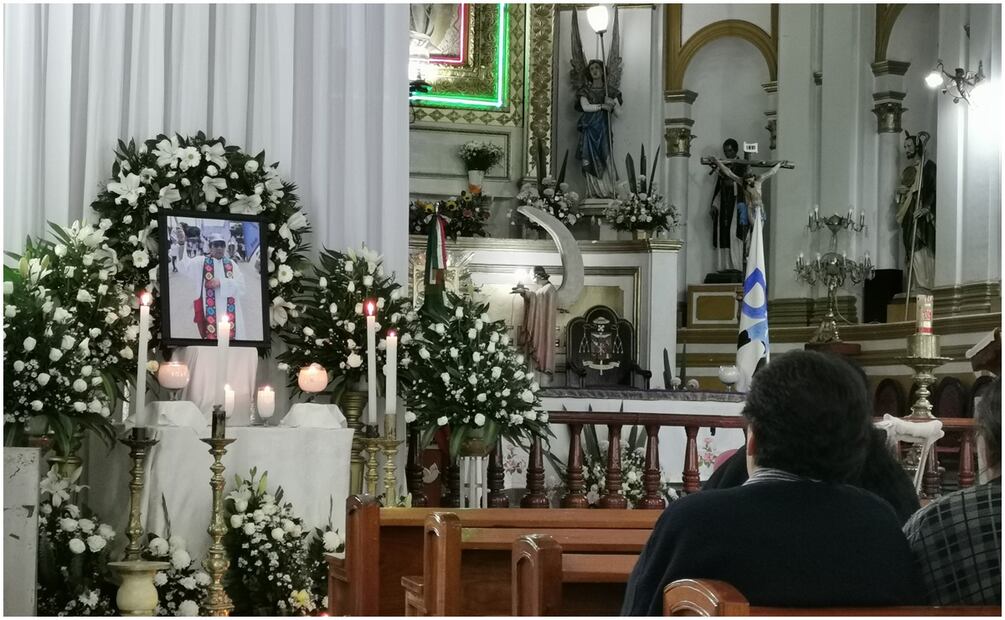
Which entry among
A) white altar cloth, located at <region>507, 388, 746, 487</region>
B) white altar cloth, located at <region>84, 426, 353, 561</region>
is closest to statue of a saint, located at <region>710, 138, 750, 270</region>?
white altar cloth, located at <region>507, 388, 746, 487</region>

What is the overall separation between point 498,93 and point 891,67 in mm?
4173

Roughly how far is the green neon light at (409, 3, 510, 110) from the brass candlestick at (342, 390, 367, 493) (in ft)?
31.6

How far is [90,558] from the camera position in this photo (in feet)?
14.9

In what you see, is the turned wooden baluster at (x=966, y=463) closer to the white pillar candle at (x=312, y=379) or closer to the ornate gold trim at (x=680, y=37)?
the white pillar candle at (x=312, y=379)

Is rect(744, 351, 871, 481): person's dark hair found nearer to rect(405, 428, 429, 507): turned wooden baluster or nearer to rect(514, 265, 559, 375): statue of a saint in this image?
rect(405, 428, 429, 507): turned wooden baluster

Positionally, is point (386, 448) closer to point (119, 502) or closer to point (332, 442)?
point (332, 442)

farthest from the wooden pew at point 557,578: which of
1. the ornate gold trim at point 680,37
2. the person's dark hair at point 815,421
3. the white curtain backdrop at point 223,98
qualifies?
the ornate gold trim at point 680,37

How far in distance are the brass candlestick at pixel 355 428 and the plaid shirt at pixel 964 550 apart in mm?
3148

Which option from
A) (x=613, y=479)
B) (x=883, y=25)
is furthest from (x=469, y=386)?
(x=883, y=25)

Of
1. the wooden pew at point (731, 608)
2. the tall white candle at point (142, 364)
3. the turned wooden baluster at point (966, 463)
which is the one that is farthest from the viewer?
the turned wooden baluster at point (966, 463)

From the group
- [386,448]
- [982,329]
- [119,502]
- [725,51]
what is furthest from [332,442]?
[725,51]

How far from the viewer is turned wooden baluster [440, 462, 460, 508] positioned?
231 inches

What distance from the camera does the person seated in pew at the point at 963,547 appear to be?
2.29 m

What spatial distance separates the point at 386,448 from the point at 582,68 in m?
10.9
